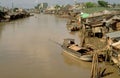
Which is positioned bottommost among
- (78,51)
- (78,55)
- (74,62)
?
(74,62)

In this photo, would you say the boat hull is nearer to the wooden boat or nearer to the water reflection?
the wooden boat

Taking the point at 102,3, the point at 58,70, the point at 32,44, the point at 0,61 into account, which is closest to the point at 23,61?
the point at 0,61

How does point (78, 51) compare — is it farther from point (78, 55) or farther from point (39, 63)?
point (39, 63)

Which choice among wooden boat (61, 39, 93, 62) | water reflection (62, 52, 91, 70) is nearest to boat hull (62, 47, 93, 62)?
wooden boat (61, 39, 93, 62)

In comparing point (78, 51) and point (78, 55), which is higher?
point (78, 51)

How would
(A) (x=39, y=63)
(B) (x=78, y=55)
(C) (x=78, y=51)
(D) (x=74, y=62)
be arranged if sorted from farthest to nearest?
(C) (x=78, y=51) < (D) (x=74, y=62) < (B) (x=78, y=55) < (A) (x=39, y=63)

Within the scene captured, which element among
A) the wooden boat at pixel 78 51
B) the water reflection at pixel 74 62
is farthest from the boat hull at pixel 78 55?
the water reflection at pixel 74 62

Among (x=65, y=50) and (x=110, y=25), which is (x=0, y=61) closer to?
(x=65, y=50)

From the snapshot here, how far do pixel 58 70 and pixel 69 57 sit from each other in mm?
3754

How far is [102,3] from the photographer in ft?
275

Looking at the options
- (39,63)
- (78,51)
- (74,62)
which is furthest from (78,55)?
(39,63)

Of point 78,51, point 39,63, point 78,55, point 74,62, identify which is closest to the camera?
point 39,63

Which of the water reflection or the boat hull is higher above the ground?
the boat hull

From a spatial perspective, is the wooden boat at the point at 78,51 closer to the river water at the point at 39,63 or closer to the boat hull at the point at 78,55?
the boat hull at the point at 78,55
